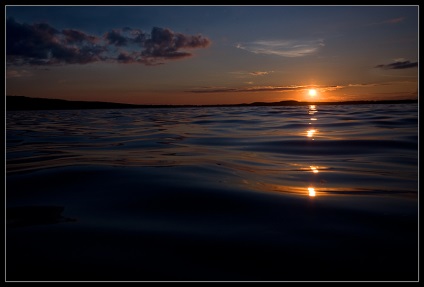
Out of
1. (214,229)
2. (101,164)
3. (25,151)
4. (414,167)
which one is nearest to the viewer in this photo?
(214,229)

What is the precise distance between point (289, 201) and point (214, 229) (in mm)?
1137

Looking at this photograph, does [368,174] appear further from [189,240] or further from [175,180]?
[189,240]

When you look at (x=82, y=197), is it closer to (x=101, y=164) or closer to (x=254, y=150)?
(x=101, y=164)

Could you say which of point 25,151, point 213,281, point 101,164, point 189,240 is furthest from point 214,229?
point 25,151

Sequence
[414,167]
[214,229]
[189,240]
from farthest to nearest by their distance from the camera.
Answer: [414,167]
[214,229]
[189,240]

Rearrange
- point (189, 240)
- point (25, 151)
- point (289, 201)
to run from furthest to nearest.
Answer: point (25, 151) < point (289, 201) < point (189, 240)

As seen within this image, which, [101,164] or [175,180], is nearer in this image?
[175,180]

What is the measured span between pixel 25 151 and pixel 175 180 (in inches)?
183

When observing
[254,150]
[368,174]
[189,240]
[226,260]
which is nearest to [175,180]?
[189,240]

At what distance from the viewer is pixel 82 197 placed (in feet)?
12.0

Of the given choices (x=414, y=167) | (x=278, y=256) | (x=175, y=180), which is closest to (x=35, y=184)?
(x=175, y=180)

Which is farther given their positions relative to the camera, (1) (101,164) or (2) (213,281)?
(1) (101,164)

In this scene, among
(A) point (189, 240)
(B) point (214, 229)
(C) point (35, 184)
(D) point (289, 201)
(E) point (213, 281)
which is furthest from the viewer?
(C) point (35, 184)

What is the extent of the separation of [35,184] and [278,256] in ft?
11.3
